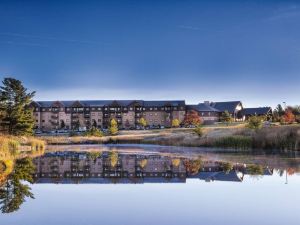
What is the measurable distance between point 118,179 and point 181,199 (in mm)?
7840

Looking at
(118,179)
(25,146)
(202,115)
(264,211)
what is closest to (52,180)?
(118,179)

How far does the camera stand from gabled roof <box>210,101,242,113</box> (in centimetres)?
15915

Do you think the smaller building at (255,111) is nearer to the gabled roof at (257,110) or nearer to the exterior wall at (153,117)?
the gabled roof at (257,110)

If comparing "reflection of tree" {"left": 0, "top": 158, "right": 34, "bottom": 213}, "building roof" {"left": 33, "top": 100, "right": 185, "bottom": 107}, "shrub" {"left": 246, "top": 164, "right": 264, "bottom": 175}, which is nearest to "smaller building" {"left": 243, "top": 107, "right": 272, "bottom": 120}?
"building roof" {"left": 33, "top": 100, "right": 185, "bottom": 107}

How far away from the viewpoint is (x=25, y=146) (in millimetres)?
55469

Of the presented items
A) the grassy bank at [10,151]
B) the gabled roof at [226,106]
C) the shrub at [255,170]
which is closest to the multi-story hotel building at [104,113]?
the gabled roof at [226,106]

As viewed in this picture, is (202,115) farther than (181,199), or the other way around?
(202,115)

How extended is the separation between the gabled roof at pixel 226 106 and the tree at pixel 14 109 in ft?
353

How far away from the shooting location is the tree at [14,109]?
5566cm

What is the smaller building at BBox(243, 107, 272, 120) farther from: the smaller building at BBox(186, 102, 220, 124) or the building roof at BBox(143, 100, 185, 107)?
the building roof at BBox(143, 100, 185, 107)

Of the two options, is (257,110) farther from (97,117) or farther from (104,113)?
(97,117)

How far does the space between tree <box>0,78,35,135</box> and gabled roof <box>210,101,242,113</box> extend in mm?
107716

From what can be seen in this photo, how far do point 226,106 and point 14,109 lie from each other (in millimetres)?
115638

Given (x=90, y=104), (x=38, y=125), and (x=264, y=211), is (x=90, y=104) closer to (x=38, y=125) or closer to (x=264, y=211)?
(x=38, y=125)
